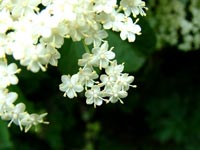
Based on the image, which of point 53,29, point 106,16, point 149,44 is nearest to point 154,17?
point 149,44

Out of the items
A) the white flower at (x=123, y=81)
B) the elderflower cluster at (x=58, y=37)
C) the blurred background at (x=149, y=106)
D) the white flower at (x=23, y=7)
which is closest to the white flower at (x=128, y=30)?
the elderflower cluster at (x=58, y=37)

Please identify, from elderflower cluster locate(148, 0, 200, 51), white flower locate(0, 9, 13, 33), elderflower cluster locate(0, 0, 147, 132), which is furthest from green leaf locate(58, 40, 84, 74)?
elderflower cluster locate(148, 0, 200, 51)

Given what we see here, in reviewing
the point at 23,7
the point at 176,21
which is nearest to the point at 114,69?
the point at 23,7

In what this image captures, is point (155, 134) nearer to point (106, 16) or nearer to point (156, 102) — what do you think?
point (156, 102)

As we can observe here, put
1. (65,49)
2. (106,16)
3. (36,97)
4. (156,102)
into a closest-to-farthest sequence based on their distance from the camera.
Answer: (106,16) → (65,49) → (36,97) → (156,102)

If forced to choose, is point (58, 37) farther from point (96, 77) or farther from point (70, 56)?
point (70, 56)

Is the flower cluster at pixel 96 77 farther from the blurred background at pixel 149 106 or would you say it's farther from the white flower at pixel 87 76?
the blurred background at pixel 149 106

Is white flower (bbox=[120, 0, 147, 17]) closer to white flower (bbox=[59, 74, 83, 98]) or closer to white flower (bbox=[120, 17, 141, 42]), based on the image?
white flower (bbox=[120, 17, 141, 42])
